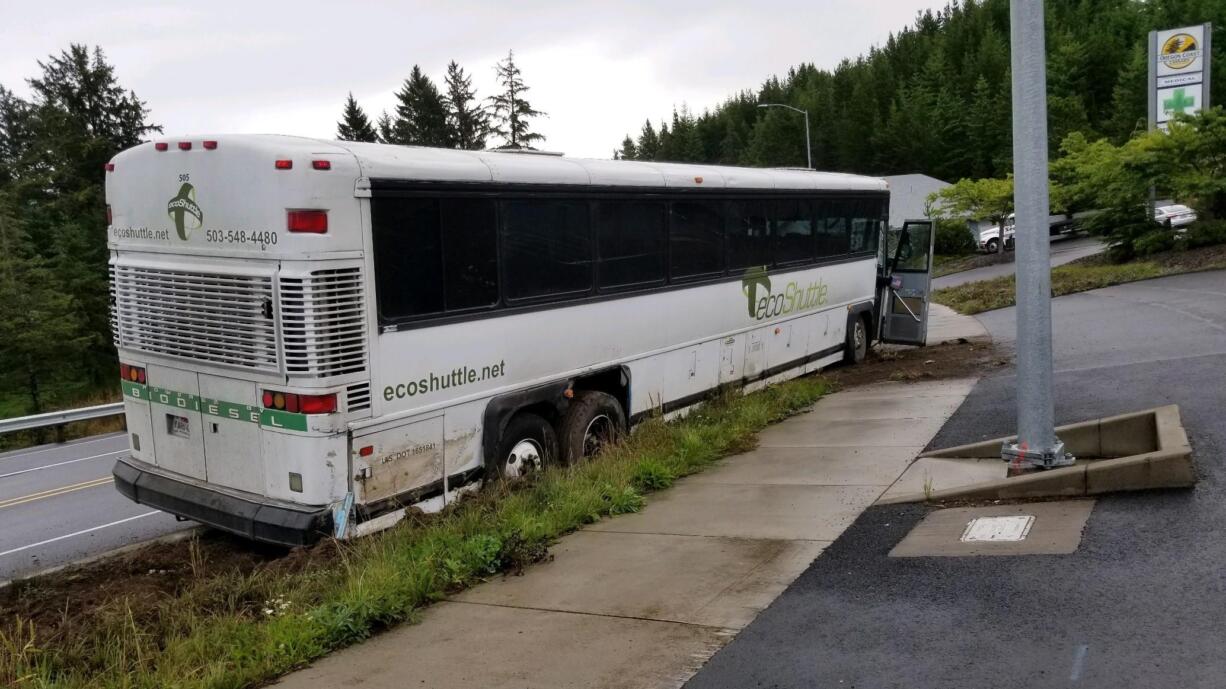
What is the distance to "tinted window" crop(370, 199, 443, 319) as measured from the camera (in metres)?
7.47

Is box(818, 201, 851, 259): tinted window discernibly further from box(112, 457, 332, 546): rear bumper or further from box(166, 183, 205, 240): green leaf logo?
box(112, 457, 332, 546): rear bumper

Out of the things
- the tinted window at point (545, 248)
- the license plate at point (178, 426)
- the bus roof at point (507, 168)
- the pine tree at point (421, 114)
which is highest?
the pine tree at point (421, 114)

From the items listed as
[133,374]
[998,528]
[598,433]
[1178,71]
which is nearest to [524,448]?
[598,433]

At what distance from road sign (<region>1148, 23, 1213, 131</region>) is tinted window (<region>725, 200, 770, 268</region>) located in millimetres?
24076

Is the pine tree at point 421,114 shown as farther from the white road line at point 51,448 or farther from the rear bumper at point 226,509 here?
the rear bumper at point 226,509

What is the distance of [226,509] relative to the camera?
7445 mm

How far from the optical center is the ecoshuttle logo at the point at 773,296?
505 inches

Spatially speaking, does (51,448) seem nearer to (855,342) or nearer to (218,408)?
(218,408)

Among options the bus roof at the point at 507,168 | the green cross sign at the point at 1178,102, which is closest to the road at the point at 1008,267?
the green cross sign at the point at 1178,102

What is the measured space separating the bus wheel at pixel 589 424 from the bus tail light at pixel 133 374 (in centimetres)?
365

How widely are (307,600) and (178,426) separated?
8.65 feet

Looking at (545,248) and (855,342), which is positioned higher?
(545,248)

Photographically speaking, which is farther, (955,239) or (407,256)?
(955,239)

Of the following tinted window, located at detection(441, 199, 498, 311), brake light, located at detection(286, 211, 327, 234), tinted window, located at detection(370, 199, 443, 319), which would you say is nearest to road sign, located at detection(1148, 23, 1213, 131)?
tinted window, located at detection(441, 199, 498, 311)
